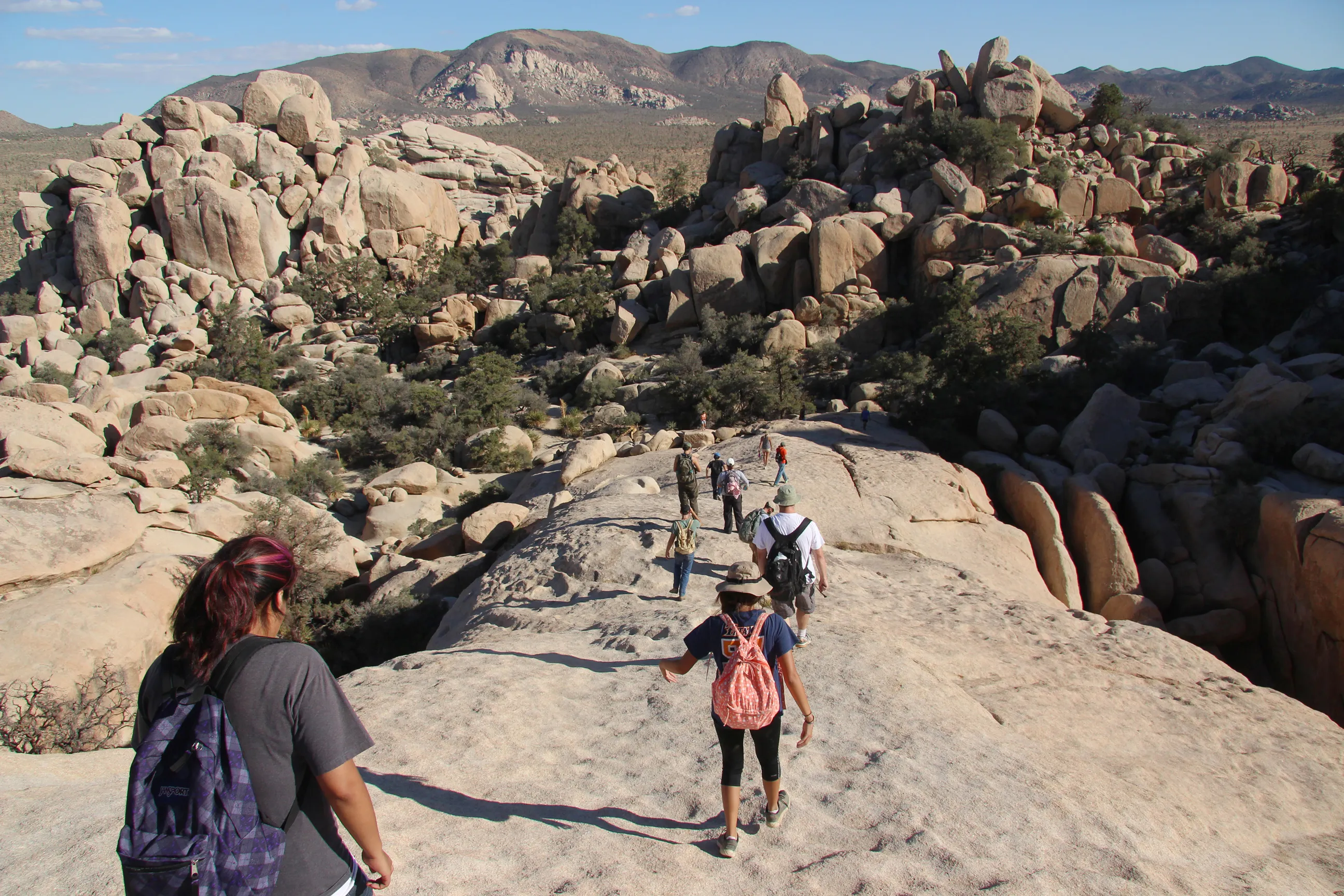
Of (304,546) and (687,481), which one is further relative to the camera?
(304,546)

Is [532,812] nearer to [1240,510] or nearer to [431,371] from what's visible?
[1240,510]

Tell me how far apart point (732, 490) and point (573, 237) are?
3134cm

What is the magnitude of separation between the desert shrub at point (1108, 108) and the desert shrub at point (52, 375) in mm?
39888

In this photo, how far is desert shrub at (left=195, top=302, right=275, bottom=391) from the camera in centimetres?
2928

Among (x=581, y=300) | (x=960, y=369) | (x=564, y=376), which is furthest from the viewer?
(x=581, y=300)

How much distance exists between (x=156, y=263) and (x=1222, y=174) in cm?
4244

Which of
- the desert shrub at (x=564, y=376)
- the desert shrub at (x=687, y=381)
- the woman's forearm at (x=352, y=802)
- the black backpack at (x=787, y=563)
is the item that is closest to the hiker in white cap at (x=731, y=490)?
the black backpack at (x=787, y=563)

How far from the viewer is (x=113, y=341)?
104 feet

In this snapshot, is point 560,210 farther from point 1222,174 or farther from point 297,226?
point 1222,174

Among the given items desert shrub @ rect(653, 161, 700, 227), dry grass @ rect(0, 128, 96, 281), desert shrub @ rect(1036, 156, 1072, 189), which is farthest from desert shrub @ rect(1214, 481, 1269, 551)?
dry grass @ rect(0, 128, 96, 281)

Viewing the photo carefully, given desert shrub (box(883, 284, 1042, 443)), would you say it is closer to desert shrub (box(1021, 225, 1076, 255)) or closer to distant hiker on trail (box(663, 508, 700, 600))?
desert shrub (box(1021, 225, 1076, 255))

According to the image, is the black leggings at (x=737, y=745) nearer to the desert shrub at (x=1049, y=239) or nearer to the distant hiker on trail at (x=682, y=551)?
the distant hiker on trail at (x=682, y=551)

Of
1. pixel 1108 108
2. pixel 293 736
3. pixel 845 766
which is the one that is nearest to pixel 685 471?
pixel 845 766

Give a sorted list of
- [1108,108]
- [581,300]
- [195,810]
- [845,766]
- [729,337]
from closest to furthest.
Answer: [195,810] → [845,766] → [729,337] → [581,300] → [1108,108]
